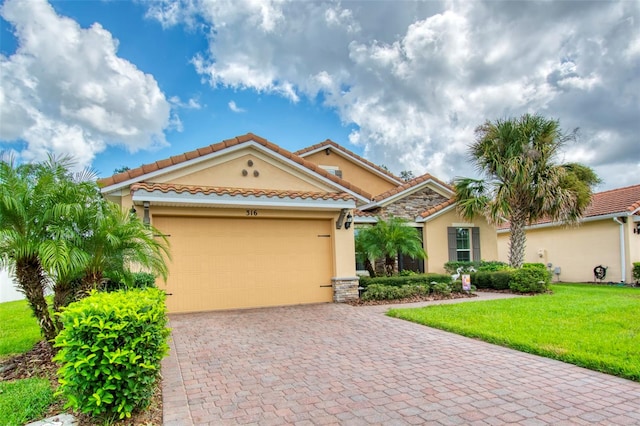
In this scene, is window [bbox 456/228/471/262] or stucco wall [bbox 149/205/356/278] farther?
window [bbox 456/228/471/262]

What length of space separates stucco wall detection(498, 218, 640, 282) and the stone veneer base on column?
14.6 m

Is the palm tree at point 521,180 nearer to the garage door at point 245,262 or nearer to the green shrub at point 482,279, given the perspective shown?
the green shrub at point 482,279

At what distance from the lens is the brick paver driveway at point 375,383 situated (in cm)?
397

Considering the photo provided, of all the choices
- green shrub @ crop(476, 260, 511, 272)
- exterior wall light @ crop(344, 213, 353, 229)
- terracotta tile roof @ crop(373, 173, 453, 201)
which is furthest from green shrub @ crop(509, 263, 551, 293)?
exterior wall light @ crop(344, 213, 353, 229)

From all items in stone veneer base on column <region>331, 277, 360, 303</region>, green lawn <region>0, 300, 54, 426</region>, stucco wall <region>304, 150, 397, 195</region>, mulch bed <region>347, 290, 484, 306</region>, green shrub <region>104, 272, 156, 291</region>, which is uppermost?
stucco wall <region>304, 150, 397, 195</region>

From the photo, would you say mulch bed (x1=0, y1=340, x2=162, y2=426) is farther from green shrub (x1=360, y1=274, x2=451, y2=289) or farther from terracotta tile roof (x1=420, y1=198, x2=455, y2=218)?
terracotta tile roof (x1=420, y1=198, x2=455, y2=218)

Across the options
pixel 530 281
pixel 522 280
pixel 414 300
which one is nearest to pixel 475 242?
pixel 522 280

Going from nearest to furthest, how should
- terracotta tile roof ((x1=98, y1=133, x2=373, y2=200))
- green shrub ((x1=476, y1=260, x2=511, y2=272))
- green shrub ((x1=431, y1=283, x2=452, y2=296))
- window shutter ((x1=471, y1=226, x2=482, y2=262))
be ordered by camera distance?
terracotta tile roof ((x1=98, y1=133, x2=373, y2=200)), green shrub ((x1=431, y1=283, x2=452, y2=296)), green shrub ((x1=476, y1=260, x2=511, y2=272)), window shutter ((x1=471, y1=226, x2=482, y2=262))

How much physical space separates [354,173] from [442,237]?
591cm

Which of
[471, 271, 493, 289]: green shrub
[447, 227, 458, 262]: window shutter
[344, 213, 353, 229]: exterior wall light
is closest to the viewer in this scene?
[344, 213, 353, 229]: exterior wall light

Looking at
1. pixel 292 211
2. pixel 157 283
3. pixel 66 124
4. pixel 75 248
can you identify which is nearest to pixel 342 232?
pixel 292 211

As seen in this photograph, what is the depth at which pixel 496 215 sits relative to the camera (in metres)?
16.9

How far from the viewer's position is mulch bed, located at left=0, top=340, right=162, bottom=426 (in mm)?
3899

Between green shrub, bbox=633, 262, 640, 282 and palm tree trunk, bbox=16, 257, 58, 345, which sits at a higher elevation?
palm tree trunk, bbox=16, 257, 58, 345
